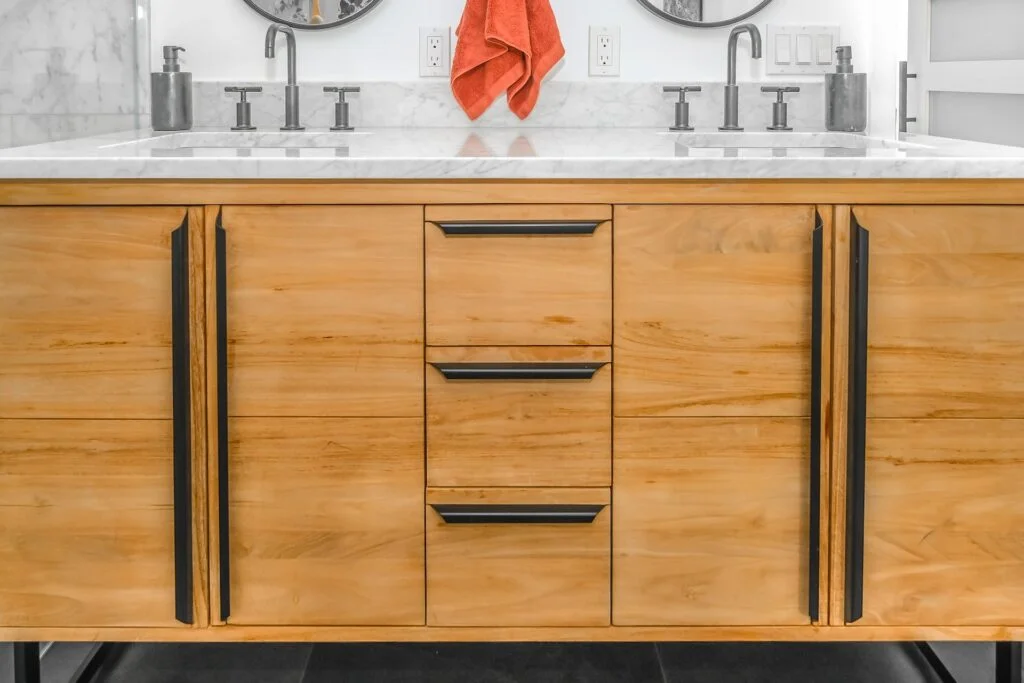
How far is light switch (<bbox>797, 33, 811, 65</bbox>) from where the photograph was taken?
1.96 metres

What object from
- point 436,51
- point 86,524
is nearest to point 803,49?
point 436,51

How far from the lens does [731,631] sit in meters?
1.35

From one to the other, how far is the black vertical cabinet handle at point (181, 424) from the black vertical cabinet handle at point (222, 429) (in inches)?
1.6

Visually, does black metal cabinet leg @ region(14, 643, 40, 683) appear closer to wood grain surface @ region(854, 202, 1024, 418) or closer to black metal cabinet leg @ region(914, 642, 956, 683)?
wood grain surface @ region(854, 202, 1024, 418)

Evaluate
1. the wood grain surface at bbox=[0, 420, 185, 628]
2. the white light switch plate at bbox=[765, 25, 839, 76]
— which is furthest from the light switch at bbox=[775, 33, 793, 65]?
the wood grain surface at bbox=[0, 420, 185, 628]

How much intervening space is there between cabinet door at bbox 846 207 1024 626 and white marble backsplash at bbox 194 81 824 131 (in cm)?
75

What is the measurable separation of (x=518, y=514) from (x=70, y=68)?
113cm

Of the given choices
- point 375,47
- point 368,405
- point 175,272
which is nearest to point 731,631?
point 368,405

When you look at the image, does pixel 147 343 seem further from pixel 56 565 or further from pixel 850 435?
pixel 850 435

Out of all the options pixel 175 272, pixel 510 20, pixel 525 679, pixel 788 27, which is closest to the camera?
pixel 175 272

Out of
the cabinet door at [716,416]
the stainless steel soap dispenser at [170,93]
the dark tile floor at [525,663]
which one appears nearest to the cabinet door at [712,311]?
the cabinet door at [716,416]

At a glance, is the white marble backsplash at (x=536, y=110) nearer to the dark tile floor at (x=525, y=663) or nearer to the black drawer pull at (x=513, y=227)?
the black drawer pull at (x=513, y=227)

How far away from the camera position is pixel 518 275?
1.29 metres

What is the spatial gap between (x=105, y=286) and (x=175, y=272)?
101 mm
